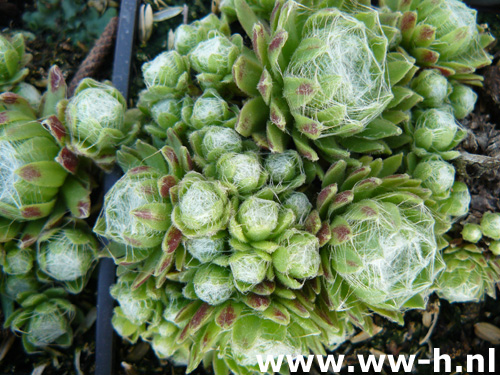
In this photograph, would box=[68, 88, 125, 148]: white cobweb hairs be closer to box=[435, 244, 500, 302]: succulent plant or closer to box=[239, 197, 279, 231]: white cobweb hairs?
box=[239, 197, 279, 231]: white cobweb hairs

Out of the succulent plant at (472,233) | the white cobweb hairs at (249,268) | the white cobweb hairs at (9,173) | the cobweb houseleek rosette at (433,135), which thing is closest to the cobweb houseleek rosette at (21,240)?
the white cobweb hairs at (9,173)

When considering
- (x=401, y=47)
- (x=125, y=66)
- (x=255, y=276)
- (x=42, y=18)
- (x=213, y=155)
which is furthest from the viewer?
(x=42, y=18)

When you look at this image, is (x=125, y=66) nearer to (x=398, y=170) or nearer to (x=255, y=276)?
(x=255, y=276)

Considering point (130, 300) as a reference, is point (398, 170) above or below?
above

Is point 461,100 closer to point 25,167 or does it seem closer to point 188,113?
point 188,113

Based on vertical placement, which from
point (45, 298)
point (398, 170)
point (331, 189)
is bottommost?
point (45, 298)

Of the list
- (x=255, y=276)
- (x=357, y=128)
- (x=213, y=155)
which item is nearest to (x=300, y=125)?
(x=357, y=128)

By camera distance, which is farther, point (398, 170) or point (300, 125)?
point (398, 170)

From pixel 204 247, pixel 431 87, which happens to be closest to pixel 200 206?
pixel 204 247
